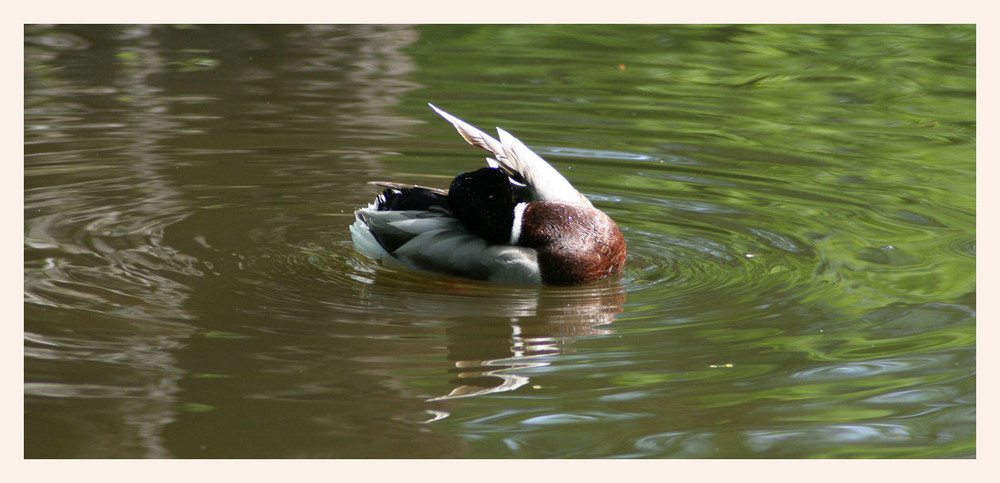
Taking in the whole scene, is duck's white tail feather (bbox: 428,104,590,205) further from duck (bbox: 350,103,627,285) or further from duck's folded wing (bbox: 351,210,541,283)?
duck's folded wing (bbox: 351,210,541,283)

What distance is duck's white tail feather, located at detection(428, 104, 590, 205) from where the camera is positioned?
693cm

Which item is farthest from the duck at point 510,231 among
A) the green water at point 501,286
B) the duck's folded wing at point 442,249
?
the green water at point 501,286

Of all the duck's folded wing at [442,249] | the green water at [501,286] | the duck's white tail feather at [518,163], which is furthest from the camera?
the duck's white tail feather at [518,163]

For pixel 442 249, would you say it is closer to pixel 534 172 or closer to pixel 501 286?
pixel 501 286

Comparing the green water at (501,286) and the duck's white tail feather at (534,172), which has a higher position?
the duck's white tail feather at (534,172)

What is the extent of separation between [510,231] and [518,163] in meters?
0.40

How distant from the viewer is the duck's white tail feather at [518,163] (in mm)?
6926

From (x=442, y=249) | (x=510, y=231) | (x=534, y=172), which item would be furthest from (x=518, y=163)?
(x=442, y=249)

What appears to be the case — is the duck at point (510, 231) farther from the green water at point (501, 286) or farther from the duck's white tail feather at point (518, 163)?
the green water at point (501, 286)

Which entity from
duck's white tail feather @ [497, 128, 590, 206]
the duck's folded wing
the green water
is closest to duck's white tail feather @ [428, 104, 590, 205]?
duck's white tail feather @ [497, 128, 590, 206]

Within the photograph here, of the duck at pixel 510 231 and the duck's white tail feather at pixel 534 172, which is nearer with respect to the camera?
the duck at pixel 510 231

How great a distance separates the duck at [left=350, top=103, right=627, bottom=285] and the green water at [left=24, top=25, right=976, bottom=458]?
14 centimetres

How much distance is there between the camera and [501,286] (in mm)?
6820

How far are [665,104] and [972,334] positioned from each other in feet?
17.9
